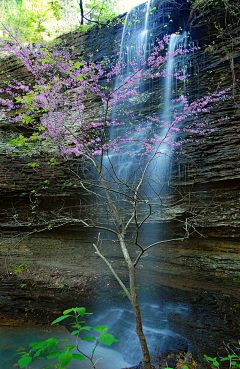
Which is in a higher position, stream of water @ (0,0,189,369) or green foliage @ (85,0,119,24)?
green foliage @ (85,0,119,24)

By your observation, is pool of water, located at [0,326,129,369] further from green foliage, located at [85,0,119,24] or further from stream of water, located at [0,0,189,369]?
green foliage, located at [85,0,119,24]

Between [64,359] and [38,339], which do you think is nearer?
[64,359]

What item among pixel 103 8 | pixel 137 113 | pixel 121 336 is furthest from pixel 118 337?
pixel 103 8

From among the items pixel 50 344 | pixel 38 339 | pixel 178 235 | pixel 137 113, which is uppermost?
pixel 137 113

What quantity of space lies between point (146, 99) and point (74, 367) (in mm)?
8417

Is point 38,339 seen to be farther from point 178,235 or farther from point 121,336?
point 178,235

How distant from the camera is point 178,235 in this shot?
7305 millimetres

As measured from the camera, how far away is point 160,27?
356 inches

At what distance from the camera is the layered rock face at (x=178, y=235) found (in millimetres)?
5594

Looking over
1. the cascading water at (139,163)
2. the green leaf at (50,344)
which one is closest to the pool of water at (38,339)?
the cascading water at (139,163)

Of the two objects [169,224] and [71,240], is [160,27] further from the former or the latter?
[71,240]

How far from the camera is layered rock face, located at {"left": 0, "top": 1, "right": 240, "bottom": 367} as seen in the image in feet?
18.4

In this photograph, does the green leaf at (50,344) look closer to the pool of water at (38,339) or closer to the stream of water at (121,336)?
the pool of water at (38,339)

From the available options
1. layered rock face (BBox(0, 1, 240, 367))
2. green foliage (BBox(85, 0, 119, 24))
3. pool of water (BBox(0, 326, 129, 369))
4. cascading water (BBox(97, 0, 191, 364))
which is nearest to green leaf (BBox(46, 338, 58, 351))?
pool of water (BBox(0, 326, 129, 369))
